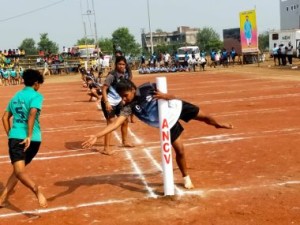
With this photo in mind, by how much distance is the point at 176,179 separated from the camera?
6.22 metres

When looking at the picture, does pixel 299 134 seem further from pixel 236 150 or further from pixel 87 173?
pixel 87 173

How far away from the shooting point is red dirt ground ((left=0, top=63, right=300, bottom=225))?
493 cm

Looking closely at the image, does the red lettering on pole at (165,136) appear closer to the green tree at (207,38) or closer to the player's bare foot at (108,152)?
the player's bare foot at (108,152)

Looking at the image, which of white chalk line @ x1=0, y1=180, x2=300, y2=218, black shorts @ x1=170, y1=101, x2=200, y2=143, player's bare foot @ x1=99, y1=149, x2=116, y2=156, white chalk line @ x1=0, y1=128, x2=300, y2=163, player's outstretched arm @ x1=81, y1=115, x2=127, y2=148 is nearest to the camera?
player's outstretched arm @ x1=81, y1=115, x2=127, y2=148

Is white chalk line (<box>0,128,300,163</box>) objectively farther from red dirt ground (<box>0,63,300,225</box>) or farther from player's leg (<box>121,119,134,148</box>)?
player's leg (<box>121,119,134,148</box>)

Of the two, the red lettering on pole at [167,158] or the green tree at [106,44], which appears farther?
the green tree at [106,44]

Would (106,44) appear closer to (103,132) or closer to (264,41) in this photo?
(264,41)

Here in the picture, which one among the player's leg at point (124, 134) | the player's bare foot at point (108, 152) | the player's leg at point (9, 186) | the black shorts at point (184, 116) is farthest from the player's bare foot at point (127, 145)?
the player's leg at point (9, 186)

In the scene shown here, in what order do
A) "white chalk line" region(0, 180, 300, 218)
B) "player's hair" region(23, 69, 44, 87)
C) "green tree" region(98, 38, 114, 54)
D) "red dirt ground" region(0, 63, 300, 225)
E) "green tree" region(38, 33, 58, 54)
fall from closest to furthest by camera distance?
"red dirt ground" region(0, 63, 300, 225), "player's hair" region(23, 69, 44, 87), "white chalk line" region(0, 180, 300, 218), "green tree" region(38, 33, 58, 54), "green tree" region(98, 38, 114, 54)

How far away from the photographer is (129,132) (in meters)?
10.4

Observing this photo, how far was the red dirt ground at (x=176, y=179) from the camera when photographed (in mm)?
4926

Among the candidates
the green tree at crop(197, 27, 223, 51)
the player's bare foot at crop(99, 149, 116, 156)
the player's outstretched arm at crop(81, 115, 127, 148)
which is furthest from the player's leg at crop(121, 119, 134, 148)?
the green tree at crop(197, 27, 223, 51)

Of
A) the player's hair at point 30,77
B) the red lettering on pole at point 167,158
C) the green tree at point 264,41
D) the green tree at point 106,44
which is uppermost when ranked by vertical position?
the green tree at point 106,44

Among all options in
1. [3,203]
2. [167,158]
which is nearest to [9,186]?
[3,203]
